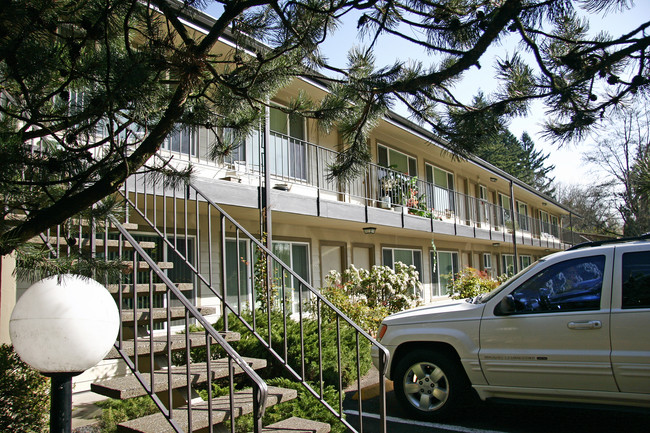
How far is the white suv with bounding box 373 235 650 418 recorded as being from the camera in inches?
187

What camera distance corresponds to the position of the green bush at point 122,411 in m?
5.03

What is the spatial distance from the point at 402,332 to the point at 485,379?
1052 millimetres

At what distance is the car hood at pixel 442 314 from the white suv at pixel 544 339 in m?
0.01

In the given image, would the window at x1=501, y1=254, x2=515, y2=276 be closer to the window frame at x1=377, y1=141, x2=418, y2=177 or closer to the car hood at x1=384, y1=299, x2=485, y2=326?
the window frame at x1=377, y1=141, x2=418, y2=177

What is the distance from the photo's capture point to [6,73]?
256 cm

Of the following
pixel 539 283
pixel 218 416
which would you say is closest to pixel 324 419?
pixel 218 416

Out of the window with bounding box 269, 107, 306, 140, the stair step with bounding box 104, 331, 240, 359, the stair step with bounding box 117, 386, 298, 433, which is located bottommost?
the stair step with bounding box 117, 386, 298, 433

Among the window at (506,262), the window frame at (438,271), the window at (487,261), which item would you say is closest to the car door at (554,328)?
the window frame at (438,271)

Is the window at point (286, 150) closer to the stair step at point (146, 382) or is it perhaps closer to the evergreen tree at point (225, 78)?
the evergreen tree at point (225, 78)

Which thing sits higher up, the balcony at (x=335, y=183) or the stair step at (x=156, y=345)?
the balcony at (x=335, y=183)

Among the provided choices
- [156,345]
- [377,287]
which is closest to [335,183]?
[377,287]

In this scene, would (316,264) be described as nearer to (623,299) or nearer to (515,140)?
(623,299)

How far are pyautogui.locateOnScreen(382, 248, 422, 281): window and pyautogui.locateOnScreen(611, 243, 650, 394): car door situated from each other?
10417mm

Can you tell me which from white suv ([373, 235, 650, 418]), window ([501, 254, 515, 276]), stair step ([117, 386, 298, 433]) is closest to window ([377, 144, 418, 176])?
white suv ([373, 235, 650, 418])
